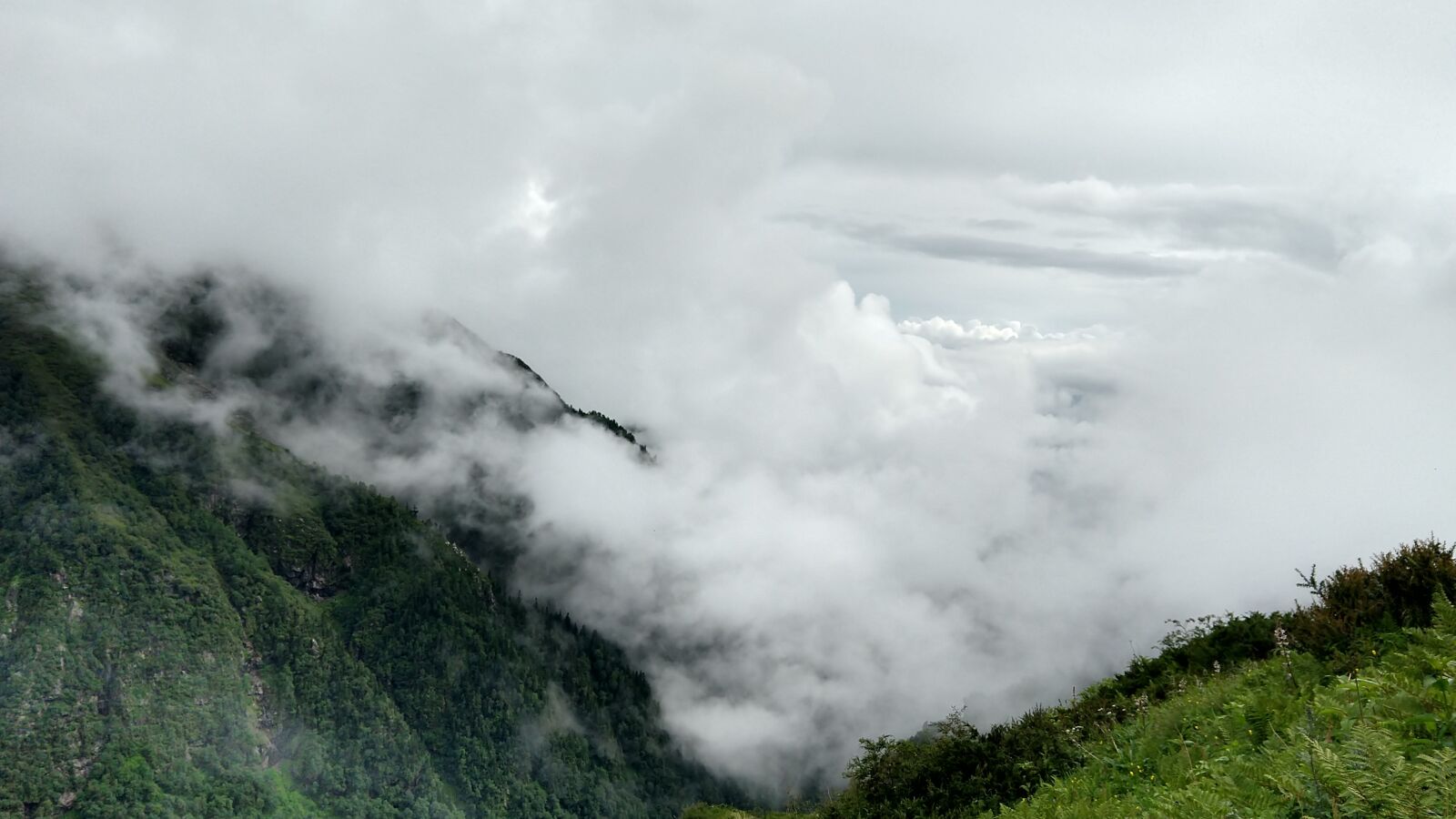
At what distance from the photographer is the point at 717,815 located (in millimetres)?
95250

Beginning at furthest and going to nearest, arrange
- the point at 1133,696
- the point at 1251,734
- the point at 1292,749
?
the point at 1133,696
the point at 1251,734
the point at 1292,749

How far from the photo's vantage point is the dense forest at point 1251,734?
952 centimetres

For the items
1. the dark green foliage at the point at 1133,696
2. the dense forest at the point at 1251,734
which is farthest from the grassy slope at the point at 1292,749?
the dark green foliage at the point at 1133,696

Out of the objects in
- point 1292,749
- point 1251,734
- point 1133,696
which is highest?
point 1133,696

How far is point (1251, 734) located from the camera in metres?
15.6

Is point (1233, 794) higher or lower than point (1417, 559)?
lower

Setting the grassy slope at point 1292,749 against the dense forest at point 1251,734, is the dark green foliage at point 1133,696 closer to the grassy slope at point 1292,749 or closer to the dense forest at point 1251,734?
the dense forest at point 1251,734

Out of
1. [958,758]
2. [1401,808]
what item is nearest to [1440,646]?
[1401,808]

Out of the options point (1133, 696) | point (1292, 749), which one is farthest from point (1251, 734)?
point (1133, 696)

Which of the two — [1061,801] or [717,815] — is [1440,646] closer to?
[1061,801]

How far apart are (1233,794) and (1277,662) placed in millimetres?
10809

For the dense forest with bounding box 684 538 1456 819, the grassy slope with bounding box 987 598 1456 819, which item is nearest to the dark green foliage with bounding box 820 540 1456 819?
the dense forest with bounding box 684 538 1456 819

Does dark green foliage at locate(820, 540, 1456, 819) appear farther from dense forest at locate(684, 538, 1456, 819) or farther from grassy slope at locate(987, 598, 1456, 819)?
grassy slope at locate(987, 598, 1456, 819)

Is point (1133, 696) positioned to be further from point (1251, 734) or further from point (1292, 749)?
point (1292, 749)
